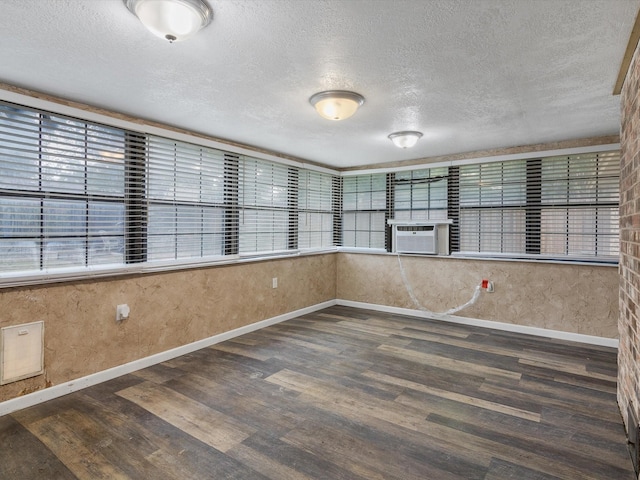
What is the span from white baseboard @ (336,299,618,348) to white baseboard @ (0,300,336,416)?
1.65 meters

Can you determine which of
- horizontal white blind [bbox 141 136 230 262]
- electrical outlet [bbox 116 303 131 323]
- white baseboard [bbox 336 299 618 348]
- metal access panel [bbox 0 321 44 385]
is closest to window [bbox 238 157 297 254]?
horizontal white blind [bbox 141 136 230 262]

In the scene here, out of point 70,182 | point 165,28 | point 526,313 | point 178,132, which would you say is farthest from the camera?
point 526,313

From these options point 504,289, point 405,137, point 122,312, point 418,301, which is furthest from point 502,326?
point 122,312

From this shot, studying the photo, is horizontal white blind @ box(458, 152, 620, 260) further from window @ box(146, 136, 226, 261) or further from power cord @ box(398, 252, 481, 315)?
window @ box(146, 136, 226, 261)

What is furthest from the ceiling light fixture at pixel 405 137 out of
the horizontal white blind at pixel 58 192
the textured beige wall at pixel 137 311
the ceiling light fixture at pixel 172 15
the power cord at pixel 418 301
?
the horizontal white blind at pixel 58 192

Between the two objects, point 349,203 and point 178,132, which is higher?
point 178,132

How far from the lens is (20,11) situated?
5.56 feet

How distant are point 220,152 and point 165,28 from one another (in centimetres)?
234

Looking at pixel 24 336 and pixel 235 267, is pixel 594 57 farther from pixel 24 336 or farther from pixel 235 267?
pixel 24 336

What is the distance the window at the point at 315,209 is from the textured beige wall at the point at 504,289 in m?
0.53

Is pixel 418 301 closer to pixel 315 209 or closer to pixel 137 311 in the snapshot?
pixel 315 209

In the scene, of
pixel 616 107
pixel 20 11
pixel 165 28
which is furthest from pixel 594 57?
pixel 20 11

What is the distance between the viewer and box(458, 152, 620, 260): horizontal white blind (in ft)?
12.9

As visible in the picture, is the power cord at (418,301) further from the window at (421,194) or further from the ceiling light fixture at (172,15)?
the ceiling light fixture at (172,15)
